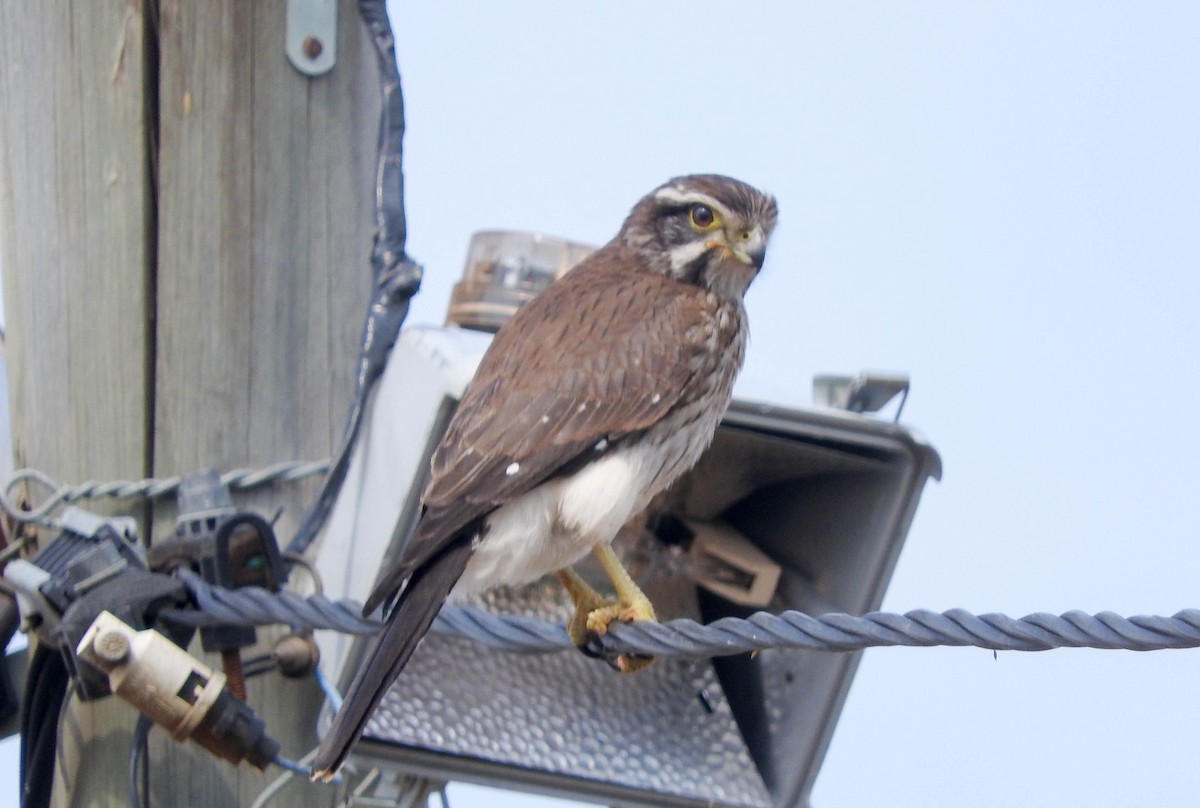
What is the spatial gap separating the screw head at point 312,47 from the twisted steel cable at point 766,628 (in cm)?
130

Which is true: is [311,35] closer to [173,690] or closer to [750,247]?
[750,247]

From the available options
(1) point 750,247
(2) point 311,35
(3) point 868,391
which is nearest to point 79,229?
(2) point 311,35

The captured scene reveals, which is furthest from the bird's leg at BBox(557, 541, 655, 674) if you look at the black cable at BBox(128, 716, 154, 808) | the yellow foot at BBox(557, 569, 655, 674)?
the black cable at BBox(128, 716, 154, 808)

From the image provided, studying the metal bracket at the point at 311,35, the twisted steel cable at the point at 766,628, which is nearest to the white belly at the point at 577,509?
the twisted steel cable at the point at 766,628

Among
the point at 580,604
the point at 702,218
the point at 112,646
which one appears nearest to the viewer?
the point at 112,646

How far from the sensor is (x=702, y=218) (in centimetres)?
367

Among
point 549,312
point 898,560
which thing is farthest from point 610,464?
point 898,560

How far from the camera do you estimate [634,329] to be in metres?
3.30

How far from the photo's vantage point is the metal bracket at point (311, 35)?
357 centimetres

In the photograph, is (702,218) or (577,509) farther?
(702,218)

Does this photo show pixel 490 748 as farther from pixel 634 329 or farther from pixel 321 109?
pixel 321 109

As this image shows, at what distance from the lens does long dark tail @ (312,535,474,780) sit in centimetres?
241

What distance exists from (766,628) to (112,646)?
127cm

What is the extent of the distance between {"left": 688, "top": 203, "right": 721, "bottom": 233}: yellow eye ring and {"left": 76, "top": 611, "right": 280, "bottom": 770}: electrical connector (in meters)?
1.54
